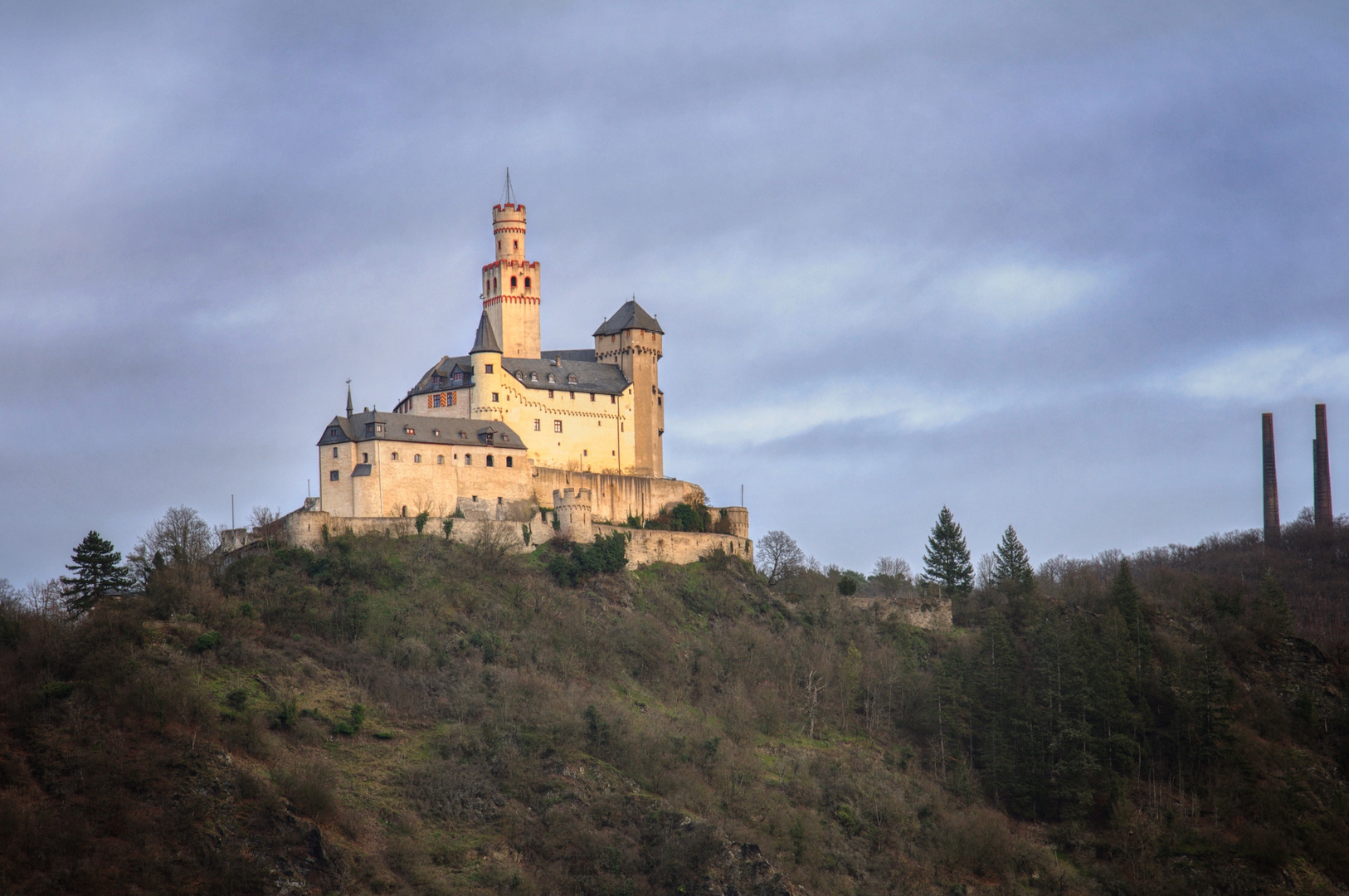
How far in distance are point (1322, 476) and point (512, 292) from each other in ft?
226

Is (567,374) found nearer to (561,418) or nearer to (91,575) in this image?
(561,418)

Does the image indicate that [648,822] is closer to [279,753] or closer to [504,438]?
[279,753]

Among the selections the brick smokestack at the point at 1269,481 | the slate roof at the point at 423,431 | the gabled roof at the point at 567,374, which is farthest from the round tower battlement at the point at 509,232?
the brick smokestack at the point at 1269,481

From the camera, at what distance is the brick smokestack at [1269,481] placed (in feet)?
385

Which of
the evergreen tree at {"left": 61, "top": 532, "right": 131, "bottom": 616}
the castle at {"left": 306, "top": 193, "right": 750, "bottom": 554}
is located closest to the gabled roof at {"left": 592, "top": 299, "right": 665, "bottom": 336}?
the castle at {"left": 306, "top": 193, "right": 750, "bottom": 554}

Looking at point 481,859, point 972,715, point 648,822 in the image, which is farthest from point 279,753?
point 972,715

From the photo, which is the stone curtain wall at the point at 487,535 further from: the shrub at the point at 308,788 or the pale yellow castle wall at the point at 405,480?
the shrub at the point at 308,788

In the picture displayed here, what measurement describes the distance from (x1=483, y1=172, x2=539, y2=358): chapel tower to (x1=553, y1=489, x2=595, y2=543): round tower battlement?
48.8 ft

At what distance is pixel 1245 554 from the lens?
121625 millimetres

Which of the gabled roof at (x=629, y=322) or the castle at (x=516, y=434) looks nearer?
the castle at (x=516, y=434)

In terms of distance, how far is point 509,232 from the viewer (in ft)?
321

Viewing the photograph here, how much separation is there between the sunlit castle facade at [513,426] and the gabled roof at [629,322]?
10 centimetres

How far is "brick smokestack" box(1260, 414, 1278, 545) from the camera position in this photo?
4616 inches

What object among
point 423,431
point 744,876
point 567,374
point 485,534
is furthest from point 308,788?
point 567,374
